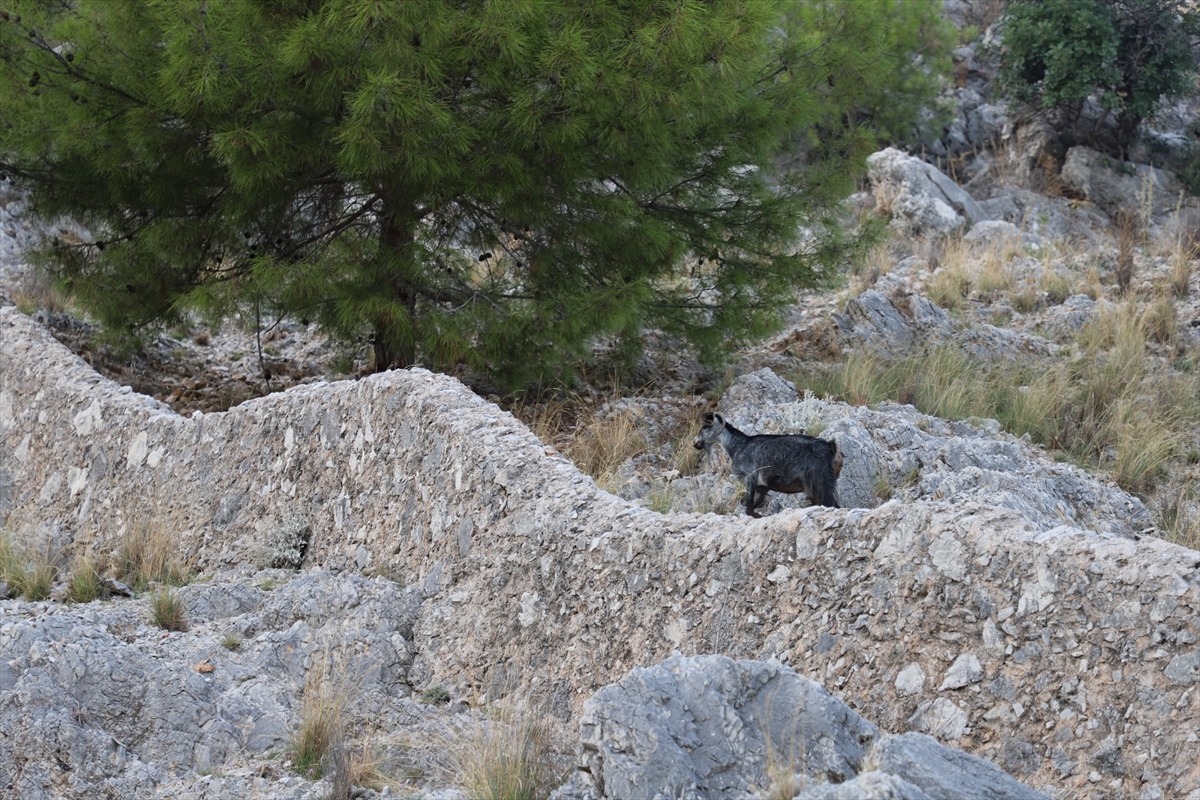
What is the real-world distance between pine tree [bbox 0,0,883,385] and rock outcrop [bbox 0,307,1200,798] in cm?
204

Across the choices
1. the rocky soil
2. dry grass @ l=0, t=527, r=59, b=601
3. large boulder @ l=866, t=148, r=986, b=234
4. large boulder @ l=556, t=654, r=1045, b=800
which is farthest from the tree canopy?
large boulder @ l=556, t=654, r=1045, b=800

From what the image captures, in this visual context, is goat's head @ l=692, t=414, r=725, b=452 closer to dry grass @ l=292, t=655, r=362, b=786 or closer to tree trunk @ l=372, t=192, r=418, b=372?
tree trunk @ l=372, t=192, r=418, b=372

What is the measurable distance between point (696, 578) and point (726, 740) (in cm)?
129

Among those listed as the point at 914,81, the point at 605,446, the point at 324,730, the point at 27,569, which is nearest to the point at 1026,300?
the point at 605,446

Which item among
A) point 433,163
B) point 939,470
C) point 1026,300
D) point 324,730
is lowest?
point 324,730

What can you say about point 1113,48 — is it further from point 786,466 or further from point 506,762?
point 506,762

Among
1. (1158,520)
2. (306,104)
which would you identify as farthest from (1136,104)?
(306,104)

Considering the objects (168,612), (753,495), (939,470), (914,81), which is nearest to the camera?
(168,612)

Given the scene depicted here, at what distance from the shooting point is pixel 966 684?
4.11m

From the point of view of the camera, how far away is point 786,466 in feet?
23.5

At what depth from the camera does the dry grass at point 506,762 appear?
13.2 ft

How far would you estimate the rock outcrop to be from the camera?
378 cm

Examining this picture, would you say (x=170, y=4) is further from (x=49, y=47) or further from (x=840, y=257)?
(x=840, y=257)

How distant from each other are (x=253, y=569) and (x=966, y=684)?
14.1ft
